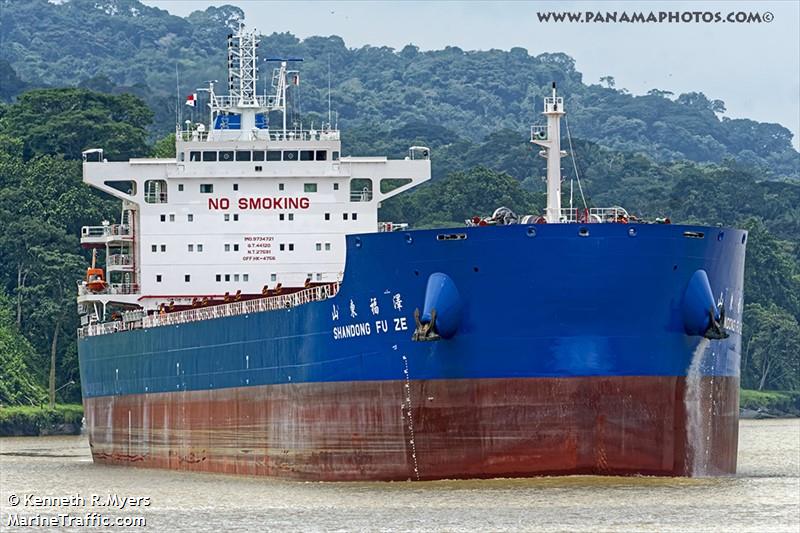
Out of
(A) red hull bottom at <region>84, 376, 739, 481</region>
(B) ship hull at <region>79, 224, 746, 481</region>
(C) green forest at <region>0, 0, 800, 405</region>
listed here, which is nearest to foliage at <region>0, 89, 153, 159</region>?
(C) green forest at <region>0, 0, 800, 405</region>

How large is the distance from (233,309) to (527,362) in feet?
31.8

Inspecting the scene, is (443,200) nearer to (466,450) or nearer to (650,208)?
(650,208)

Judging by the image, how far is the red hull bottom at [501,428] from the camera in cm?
3231

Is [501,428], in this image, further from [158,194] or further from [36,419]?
[36,419]

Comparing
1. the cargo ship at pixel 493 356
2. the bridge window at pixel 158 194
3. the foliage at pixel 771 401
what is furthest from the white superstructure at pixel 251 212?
the foliage at pixel 771 401

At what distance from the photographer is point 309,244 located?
43.8 metres

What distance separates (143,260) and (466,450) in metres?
14.4

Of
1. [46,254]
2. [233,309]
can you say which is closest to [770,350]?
[46,254]

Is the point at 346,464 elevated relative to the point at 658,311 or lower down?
lower down

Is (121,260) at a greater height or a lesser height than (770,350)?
greater

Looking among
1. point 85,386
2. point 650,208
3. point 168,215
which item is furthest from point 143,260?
point 650,208

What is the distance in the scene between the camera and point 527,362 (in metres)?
32.4

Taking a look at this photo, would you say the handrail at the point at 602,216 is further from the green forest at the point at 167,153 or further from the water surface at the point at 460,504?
the green forest at the point at 167,153

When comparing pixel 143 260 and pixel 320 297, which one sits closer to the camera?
pixel 320 297
